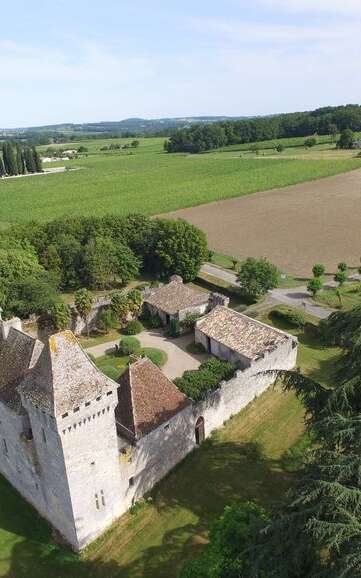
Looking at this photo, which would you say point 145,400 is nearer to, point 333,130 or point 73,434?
point 73,434

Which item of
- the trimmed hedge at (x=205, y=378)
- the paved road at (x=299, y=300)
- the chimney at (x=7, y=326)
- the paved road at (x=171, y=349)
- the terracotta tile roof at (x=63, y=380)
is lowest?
the paved road at (x=171, y=349)

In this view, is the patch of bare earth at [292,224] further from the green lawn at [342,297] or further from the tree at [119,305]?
the tree at [119,305]

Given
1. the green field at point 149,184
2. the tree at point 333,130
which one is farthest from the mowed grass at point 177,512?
the tree at point 333,130

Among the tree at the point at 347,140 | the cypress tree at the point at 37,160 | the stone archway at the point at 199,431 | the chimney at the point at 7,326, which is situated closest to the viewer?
the chimney at the point at 7,326

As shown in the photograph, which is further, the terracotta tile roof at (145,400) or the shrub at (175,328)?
the shrub at (175,328)

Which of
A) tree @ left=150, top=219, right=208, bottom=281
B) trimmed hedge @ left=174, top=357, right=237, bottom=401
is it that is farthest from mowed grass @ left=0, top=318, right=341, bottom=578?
tree @ left=150, top=219, right=208, bottom=281

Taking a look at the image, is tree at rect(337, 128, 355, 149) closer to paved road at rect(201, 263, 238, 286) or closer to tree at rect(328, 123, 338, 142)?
tree at rect(328, 123, 338, 142)

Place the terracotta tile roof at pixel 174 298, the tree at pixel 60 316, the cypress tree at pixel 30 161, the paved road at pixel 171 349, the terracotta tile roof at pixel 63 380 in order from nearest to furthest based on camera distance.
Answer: the terracotta tile roof at pixel 63 380 → the paved road at pixel 171 349 → the tree at pixel 60 316 → the terracotta tile roof at pixel 174 298 → the cypress tree at pixel 30 161

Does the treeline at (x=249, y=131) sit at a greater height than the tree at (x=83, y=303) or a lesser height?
greater
